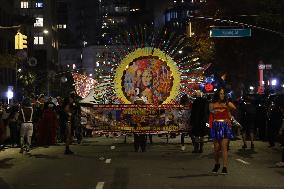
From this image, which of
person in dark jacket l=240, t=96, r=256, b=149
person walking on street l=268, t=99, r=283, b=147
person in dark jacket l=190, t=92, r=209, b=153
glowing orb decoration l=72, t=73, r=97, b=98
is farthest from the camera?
glowing orb decoration l=72, t=73, r=97, b=98

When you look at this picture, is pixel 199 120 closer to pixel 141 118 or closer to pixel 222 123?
pixel 141 118

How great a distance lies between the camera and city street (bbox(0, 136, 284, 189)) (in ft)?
44.9

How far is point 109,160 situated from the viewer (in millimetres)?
19250

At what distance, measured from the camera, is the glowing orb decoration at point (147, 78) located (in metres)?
28.6

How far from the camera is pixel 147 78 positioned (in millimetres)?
28734

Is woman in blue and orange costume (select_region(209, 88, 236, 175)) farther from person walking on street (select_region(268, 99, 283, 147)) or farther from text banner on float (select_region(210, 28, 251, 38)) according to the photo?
text banner on float (select_region(210, 28, 251, 38))

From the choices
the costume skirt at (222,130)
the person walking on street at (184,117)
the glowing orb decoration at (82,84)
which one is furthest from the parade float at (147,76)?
the costume skirt at (222,130)

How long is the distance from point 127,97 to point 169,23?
125106 millimetres

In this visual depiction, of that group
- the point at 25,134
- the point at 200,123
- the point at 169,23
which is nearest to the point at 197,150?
the point at 200,123

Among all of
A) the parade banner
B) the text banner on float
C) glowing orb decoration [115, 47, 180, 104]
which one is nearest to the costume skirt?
the parade banner

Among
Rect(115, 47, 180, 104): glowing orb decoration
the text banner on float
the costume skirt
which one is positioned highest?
the text banner on float

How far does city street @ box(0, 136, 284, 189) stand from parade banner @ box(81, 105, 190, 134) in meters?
2.36

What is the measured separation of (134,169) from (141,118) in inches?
376

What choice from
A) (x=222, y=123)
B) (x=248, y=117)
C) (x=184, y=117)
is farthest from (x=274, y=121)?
(x=222, y=123)
